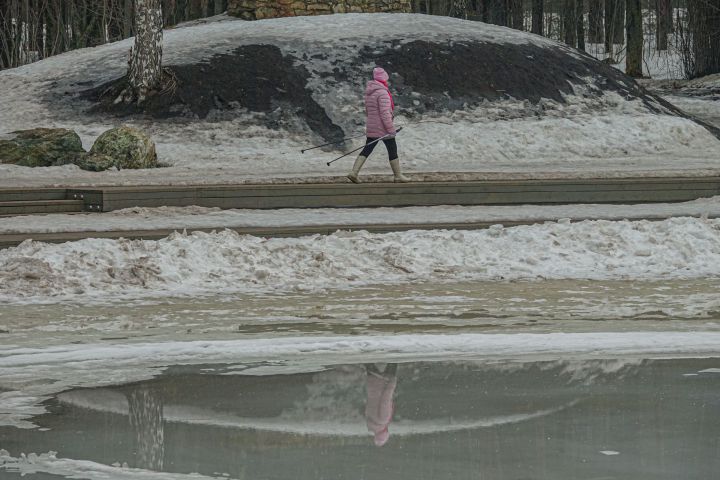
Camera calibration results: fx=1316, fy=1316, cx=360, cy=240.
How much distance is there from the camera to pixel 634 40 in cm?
4347

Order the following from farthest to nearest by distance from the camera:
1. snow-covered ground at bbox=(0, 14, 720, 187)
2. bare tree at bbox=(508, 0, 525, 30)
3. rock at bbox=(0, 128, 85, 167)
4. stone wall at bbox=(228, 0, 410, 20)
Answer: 1. bare tree at bbox=(508, 0, 525, 30)
2. stone wall at bbox=(228, 0, 410, 20)
3. snow-covered ground at bbox=(0, 14, 720, 187)
4. rock at bbox=(0, 128, 85, 167)

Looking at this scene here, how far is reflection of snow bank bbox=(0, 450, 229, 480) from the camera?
571 centimetres

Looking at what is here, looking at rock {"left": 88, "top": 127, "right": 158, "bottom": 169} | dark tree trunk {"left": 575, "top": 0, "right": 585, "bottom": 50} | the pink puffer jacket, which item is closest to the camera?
the pink puffer jacket

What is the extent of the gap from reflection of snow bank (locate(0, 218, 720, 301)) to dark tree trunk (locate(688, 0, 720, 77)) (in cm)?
2794

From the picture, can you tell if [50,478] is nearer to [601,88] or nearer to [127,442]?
[127,442]

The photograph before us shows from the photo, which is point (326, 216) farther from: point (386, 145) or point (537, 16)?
point (537, 16)

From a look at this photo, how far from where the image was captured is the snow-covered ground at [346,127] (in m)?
22.3

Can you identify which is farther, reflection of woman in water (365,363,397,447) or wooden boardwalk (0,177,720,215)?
wooden boardwalk (0,177,720,215)

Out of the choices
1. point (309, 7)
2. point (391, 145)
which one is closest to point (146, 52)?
point (309, 7)

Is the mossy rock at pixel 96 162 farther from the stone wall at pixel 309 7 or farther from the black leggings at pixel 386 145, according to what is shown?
the stone wall at pixel 309 7

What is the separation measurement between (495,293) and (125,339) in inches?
147

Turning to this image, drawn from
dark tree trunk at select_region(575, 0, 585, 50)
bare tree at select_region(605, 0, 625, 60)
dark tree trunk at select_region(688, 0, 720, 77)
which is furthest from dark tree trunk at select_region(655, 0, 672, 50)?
dark tree trunk at select_region(688, 0, 720, 77)

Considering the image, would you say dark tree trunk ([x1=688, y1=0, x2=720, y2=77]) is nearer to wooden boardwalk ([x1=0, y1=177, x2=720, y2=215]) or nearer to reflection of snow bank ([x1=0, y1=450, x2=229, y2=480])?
wooden boardwalk ([x1=0, y1=177, x2=720, y2=215])

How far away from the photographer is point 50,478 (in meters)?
5.69
